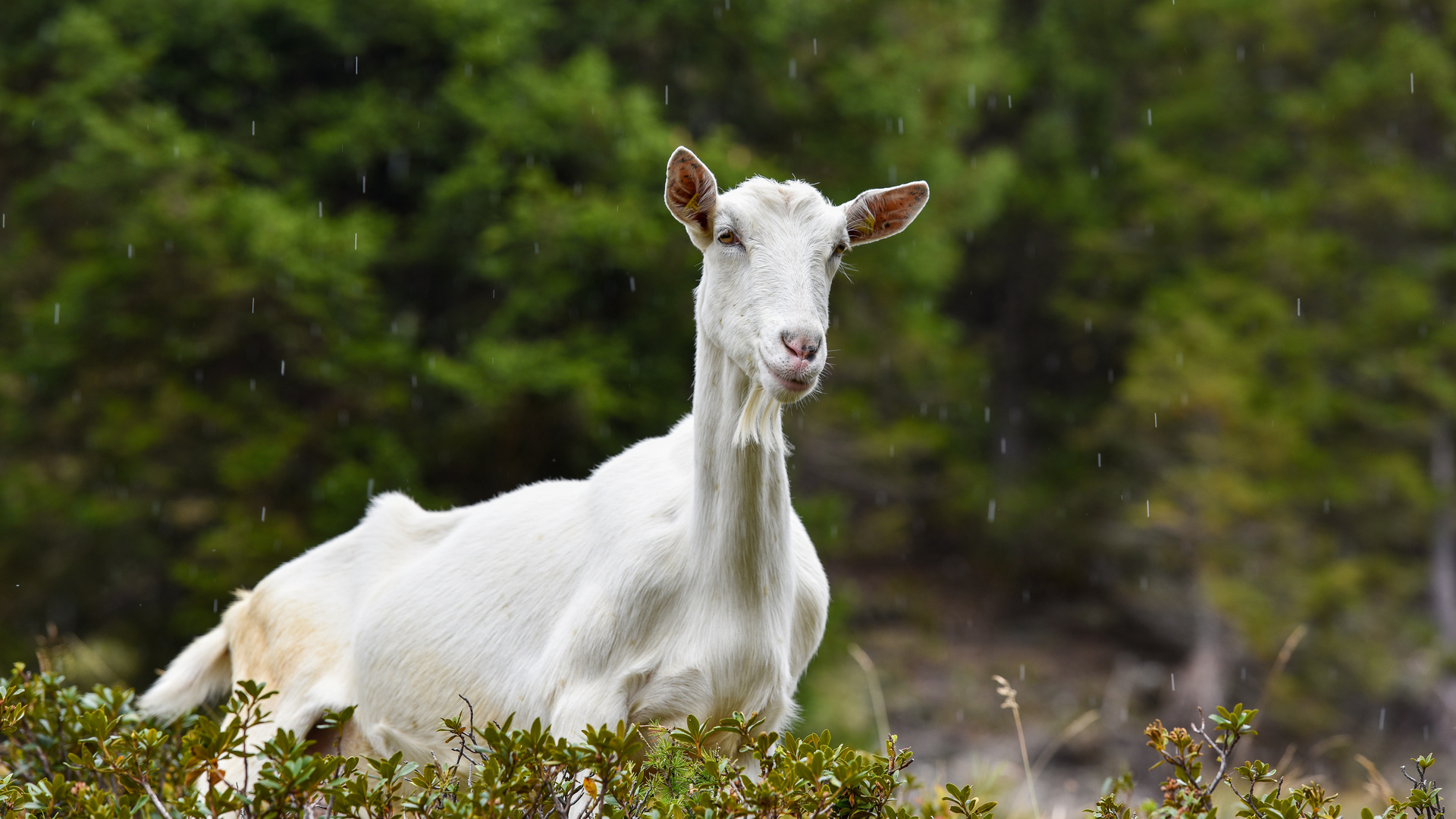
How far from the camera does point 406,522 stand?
3.81 meters

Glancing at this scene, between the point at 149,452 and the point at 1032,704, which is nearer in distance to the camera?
the point at 149,452

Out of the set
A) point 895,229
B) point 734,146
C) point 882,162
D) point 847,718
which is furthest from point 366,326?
Answer: point 895,229

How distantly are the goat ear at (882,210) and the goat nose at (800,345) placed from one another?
59 cm

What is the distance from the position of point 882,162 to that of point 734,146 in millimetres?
1958

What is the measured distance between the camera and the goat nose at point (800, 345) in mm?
2613

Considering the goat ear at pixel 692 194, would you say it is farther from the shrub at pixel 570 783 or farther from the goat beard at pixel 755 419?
the shrub at pixel 570 783

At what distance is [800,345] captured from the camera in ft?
8.59

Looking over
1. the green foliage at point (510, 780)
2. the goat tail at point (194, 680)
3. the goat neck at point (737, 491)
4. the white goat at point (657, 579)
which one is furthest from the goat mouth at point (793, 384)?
the goat tail at point (194, 680)

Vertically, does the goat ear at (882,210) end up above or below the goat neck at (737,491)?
above

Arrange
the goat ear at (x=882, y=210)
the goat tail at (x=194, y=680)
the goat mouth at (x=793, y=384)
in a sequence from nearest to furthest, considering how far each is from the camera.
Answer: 1. the goat mouth at (x=793, y=384)
2. the goat ear at (x=882, y=210)
3. the goat tail at (x=194, y=680)

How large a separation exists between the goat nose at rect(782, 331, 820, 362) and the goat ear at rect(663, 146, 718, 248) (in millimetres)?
504

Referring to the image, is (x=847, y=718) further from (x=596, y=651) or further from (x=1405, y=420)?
(x=596, y=651)

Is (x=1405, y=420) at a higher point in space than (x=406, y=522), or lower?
lower

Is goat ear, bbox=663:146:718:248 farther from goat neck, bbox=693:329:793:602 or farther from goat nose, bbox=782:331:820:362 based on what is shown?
goat nose, bbox=782:331:820:362
